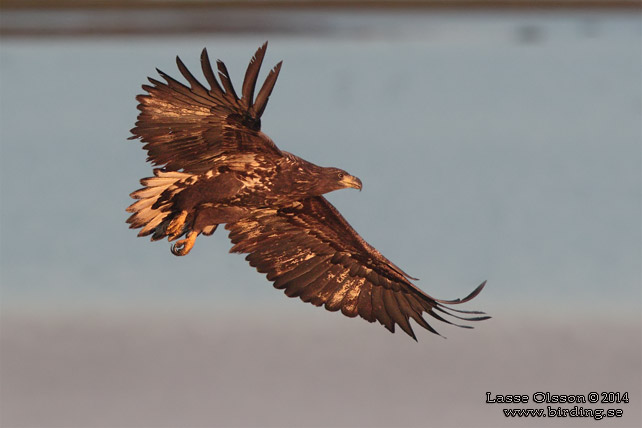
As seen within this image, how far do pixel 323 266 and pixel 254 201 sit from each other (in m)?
0.96

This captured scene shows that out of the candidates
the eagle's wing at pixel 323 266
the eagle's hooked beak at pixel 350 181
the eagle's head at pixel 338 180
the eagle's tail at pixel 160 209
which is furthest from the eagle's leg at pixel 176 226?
the eagle's hooked beak at pixel 350 181

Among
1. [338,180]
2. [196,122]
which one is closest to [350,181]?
[338,180]

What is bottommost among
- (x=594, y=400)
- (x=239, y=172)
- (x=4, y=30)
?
(x=594, y=400)

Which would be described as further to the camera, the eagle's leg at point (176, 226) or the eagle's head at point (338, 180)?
the eagle's leg at point (176, 226)

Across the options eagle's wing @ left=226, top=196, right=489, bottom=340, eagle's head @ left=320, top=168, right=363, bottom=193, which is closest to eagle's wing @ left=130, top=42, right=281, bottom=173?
eagle's head @ left=320, top=168, right=363, bottom=193

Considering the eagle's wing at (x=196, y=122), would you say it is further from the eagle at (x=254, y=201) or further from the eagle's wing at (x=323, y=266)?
the eagle's wing at (x=323, y=266)

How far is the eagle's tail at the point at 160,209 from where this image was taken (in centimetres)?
598

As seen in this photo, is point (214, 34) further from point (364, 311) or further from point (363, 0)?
point (364, 311)

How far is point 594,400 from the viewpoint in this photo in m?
9.92

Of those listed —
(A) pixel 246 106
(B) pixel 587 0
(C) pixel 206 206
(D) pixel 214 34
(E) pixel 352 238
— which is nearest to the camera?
(A) pixel 246 106

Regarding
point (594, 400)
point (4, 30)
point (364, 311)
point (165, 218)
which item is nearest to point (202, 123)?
point (165, 218)

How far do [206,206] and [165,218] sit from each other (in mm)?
289

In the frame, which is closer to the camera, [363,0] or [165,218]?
[165,218]

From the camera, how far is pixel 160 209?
20.1ft
